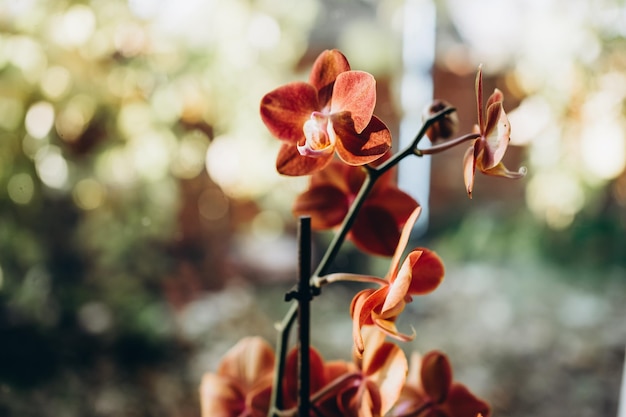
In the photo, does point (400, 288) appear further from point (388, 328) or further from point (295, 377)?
point (295, 377)

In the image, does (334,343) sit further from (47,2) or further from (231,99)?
(47,2)

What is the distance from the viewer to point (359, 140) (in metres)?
0.33

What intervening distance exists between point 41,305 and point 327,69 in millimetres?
1069

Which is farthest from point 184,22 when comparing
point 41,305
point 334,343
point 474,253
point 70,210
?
point 474,253

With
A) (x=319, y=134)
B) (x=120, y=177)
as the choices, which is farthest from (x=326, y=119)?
(x=120, y=177)

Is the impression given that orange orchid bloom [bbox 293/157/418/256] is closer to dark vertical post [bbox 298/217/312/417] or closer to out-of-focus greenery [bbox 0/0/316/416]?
dark vertical post [bbox 298/217/312/417]

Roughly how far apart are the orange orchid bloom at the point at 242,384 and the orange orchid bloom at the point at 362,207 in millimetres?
117

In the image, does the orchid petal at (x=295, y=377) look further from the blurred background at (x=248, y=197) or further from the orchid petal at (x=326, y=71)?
the blurred background at (x=248, y=197)

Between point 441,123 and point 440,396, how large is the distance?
0.66 feet

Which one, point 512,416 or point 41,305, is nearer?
point 41,305

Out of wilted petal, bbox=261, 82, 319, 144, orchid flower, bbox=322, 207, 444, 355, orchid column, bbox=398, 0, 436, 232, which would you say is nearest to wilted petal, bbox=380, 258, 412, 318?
orchid flower, bbox=322, 207, 444, 355

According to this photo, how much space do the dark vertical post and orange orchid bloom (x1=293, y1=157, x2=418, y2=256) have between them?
0.11ft

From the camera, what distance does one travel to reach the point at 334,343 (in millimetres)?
1414

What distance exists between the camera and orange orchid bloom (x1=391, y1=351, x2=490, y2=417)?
41 centimetres
